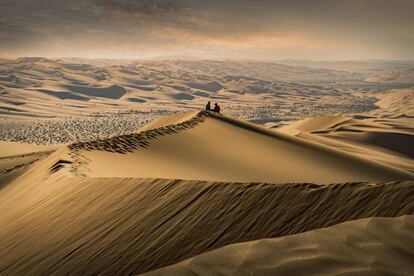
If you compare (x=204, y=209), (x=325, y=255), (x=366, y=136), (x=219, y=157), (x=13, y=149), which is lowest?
(x=13, y=149)

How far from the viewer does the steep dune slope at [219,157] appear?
12.0 metres

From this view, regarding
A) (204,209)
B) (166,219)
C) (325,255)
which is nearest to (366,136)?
(204,209)

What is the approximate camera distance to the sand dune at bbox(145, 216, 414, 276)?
10.8 ft

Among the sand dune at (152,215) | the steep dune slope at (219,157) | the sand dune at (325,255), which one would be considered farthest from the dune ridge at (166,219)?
the steep dune slope at (219,157)

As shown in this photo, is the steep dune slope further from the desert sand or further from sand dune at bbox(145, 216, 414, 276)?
sand dune at bbox(145, 216, 414, 276)

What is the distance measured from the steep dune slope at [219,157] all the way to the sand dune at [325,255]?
6.40 m

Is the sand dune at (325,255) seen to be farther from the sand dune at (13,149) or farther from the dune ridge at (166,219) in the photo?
the sand dune at (13,149)

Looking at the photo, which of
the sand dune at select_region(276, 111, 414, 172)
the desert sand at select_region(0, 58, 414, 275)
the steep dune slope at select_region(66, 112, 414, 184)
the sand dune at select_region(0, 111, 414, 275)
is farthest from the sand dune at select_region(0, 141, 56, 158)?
the sand dune at select_region(276, 111, 414, 172)

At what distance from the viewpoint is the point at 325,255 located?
349cm

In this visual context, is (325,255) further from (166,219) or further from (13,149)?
(13,149)

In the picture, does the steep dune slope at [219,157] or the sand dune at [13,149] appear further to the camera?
the sand dune at [13,149]

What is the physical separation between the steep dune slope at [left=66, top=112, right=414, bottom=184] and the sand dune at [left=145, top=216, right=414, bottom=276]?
21.0 ft

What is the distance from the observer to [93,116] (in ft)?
254

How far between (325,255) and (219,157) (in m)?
11.6
